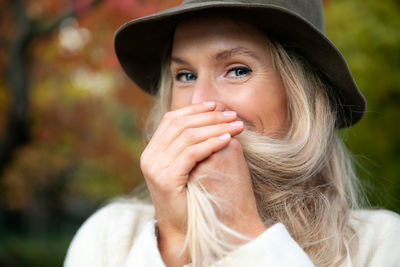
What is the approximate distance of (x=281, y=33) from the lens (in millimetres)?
2045

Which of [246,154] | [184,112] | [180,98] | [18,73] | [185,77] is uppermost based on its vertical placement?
[18,73]

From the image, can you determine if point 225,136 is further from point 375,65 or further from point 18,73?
point 18,73

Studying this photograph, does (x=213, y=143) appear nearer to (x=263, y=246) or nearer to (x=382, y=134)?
(x=263, y=246)

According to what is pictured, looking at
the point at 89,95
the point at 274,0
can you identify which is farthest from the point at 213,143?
the point at 89,95

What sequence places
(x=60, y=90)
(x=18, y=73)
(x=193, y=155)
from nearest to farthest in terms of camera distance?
(x=193, y=155) → (x=18, y=73) → (x=60, y=90)

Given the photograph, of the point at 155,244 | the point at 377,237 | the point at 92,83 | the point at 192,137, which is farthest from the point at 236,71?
the point at 92,83

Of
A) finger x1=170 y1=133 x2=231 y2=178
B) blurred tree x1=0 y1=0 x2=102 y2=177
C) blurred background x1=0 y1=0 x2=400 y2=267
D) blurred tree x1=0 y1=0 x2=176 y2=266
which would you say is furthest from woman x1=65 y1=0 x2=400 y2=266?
blurred tree x1=0 y1=0 x2=102 y2=177

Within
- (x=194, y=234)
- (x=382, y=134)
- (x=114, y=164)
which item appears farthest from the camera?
(x=114, y=164)

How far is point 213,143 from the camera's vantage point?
5.34 feet

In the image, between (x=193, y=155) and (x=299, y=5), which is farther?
(x=299, y=5)

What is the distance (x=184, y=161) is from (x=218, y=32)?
27.5 inches

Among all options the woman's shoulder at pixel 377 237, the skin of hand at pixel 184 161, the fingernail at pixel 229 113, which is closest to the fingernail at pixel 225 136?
the skin of hand at pixel 184 161

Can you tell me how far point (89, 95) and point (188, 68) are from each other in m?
5.56

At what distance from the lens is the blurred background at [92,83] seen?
18.1ft
